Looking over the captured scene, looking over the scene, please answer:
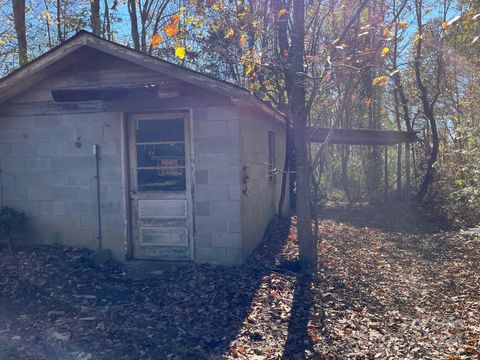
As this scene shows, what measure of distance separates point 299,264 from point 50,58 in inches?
196

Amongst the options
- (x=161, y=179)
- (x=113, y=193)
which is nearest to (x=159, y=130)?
(x=161, y=179)

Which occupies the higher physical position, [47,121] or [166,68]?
[166,68]

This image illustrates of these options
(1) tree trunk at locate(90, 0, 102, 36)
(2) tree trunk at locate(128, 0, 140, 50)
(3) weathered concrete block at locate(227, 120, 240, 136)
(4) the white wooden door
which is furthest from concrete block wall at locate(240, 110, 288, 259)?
(2) tree trunk at locate(128, 0, 140, 50)

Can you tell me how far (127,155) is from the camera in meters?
7.04

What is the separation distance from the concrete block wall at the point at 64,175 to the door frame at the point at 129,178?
3.2 inches

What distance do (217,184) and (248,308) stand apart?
2.16 m

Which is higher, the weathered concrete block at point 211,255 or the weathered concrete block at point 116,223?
the weathered concrete block at point 116,223

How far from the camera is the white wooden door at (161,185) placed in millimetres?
6887

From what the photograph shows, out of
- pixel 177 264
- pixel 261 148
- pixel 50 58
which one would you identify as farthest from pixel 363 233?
pixel 50 58

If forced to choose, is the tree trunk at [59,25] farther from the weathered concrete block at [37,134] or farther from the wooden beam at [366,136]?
the wooden beam at [366,136]

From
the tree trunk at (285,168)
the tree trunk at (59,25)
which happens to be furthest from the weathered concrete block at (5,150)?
the tree trunk at (59,25)

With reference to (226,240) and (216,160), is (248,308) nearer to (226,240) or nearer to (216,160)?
(226,240)

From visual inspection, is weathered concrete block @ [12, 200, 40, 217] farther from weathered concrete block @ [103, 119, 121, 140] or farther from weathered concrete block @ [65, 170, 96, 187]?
weathered concrete block @ [103, 119, 121, 140]

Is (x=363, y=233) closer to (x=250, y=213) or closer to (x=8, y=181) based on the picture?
(x=250, y=213)
